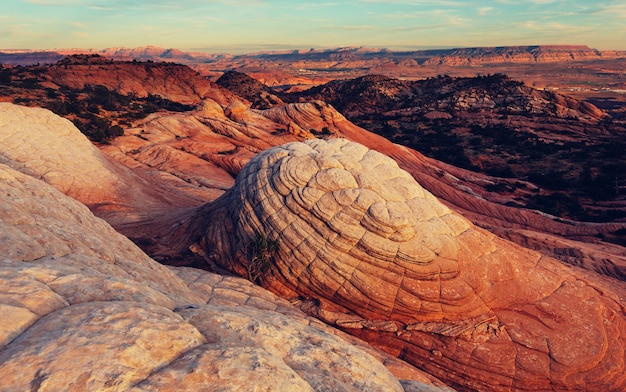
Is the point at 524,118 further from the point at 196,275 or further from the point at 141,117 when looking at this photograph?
the point at 196,275

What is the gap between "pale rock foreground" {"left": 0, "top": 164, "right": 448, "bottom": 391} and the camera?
12.5 ft

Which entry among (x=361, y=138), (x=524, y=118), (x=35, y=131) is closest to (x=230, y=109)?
(x=361, y=138)

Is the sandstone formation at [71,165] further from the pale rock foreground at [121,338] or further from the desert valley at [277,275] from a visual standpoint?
the pale rock foreground at [121,338]

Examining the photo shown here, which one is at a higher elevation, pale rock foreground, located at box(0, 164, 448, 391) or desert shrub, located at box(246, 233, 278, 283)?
pale rock foreground, located at box(0, 164, 448, 391)

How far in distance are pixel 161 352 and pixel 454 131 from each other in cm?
6990

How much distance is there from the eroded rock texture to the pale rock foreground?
617 centimetres

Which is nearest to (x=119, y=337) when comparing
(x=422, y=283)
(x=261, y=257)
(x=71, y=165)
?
(x=261, y=257)

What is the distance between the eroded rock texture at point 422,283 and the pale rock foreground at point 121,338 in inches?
243

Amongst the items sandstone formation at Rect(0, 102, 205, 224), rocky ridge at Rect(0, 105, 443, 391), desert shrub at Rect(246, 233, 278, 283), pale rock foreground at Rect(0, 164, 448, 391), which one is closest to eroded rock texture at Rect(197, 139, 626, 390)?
desert shrub at Rect(246, 233, 278, 283)

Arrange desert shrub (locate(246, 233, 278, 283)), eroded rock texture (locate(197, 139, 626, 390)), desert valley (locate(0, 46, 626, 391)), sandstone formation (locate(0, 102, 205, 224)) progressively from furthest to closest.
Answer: sandstone formation (locate(0, 102, 205, 224)) < desert shrub (locate(246, 233, 278, 283)) < eroded rock texture (locate(197, 139, 626, 390)) < desert valley (locate(0, 46, 626, 391))

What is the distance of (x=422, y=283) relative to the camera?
12742 millimetres

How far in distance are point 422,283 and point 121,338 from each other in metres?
10.4

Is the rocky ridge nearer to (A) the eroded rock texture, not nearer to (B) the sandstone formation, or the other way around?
(A) the eroded rock texture

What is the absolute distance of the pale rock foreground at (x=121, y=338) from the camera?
12.5 ft
